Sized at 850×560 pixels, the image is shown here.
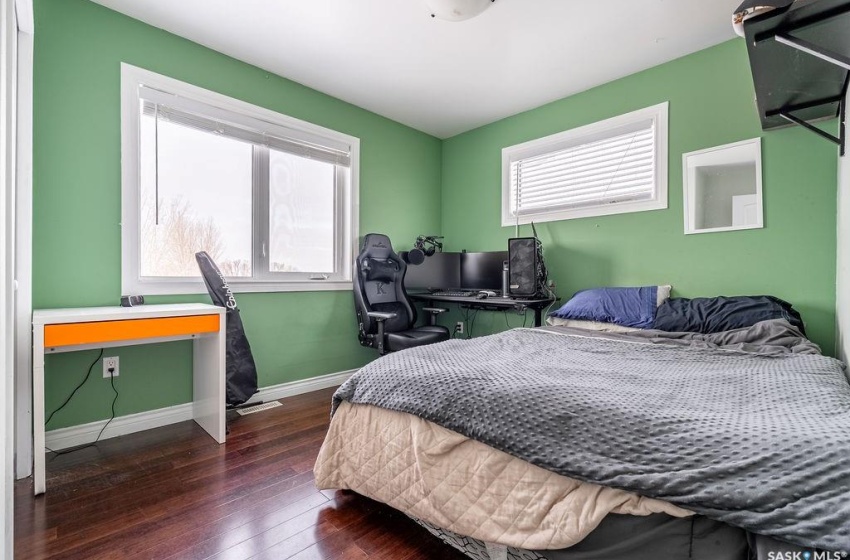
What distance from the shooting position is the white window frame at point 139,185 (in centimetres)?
237

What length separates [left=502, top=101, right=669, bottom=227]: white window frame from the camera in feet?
9.44

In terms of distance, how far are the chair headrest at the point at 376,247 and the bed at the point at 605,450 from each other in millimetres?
1698

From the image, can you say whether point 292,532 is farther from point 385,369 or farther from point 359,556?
point 385,369

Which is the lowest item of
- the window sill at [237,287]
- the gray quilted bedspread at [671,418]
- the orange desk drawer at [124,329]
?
the gray quilted bedspread at [671,418]

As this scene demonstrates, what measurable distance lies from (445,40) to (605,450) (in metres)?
2.64

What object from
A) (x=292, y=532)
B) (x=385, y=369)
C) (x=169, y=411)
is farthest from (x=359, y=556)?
(x=169, y=411)

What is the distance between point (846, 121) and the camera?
1788mm

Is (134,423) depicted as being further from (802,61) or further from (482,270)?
(802,61)

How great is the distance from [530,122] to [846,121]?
2230mm

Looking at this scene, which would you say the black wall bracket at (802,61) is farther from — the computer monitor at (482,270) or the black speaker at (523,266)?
the computer monitor at (482,270)

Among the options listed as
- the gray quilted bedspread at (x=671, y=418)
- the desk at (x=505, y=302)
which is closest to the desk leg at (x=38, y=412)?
the gray quilted bedspread at (x=671, y=418)

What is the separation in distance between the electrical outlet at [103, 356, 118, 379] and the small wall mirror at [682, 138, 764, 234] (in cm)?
384

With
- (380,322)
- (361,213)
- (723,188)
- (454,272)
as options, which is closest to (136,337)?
(380,322)

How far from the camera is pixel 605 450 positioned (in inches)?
38.5
